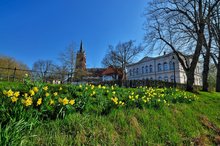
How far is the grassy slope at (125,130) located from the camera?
286 cm

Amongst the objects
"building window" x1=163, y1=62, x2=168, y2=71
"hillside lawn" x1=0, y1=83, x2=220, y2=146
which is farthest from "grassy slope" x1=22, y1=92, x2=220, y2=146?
"building window" x1=163, y1=62, x2=168, y2=71

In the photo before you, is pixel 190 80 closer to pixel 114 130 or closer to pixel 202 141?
pixel 202 141

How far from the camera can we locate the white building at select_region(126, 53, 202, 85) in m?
45.3

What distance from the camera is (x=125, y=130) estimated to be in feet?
11.7

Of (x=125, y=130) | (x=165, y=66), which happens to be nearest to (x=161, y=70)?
(x=165, y=66)

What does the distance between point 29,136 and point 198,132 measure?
4.03 m

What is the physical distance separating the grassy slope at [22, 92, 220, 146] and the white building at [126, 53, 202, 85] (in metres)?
40.2

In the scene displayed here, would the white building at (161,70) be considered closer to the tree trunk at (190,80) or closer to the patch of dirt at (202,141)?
the tree trunk at (190,80)

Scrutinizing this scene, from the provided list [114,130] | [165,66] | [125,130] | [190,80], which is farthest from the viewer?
[165,66]

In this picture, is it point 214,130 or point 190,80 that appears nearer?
Result: point 214,130

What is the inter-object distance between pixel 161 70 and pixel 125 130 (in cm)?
4783

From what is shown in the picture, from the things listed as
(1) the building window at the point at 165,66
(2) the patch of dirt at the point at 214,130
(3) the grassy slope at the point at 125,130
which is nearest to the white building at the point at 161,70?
(1) the building window at the point at 165,66

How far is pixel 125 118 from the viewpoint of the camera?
4043mm

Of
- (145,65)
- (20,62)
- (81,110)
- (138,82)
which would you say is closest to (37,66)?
(20,62)
